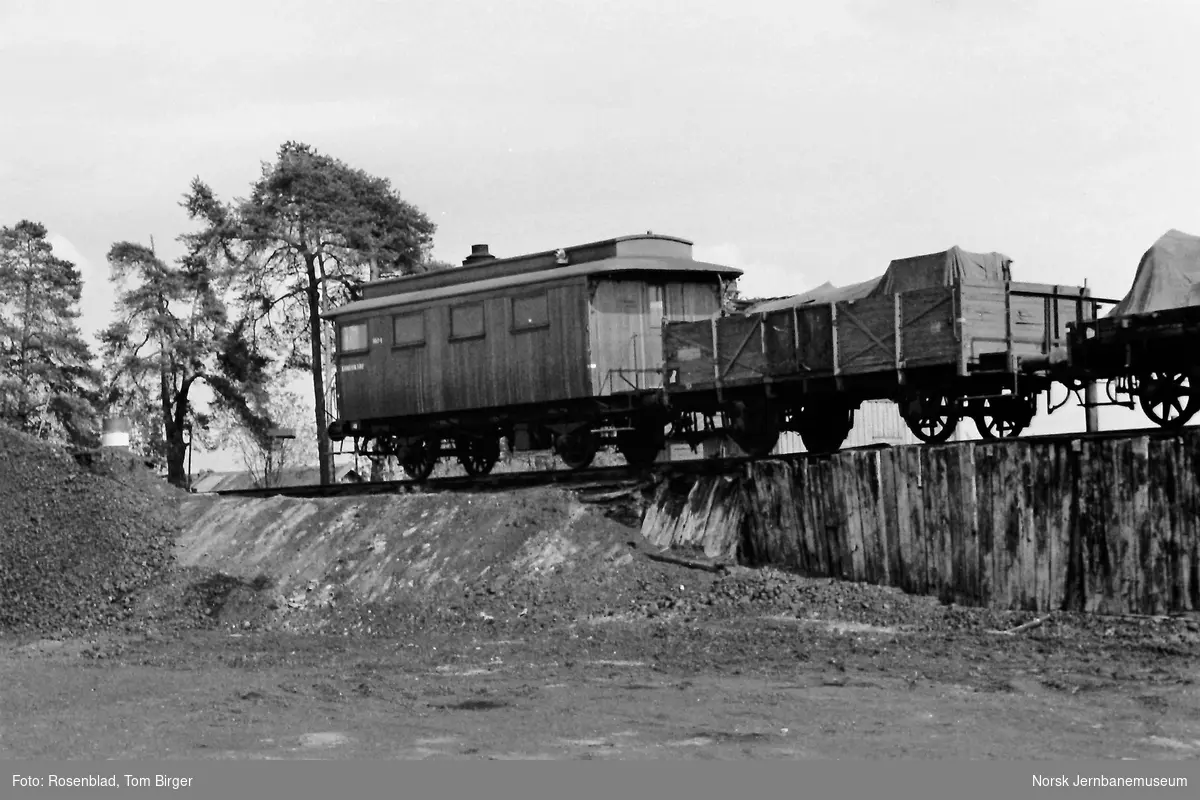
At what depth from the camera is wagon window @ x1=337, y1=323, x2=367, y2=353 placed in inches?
1118

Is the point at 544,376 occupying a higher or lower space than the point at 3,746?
higher

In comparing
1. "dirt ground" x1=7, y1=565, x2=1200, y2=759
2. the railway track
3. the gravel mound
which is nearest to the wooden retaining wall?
the railway track

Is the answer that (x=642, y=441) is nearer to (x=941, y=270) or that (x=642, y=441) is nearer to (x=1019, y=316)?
(x=941, y=270)

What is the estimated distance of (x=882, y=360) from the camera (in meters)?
20.4

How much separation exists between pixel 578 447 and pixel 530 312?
2.41 meters

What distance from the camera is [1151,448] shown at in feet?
48.9

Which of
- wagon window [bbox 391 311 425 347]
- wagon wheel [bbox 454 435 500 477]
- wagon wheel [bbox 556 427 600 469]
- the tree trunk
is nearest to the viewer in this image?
wagon wheel [bbox 556 427 600 469]

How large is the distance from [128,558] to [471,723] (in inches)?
455

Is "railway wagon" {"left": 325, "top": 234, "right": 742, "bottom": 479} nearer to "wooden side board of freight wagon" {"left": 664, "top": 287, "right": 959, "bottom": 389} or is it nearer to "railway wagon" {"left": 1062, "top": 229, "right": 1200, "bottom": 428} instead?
"wooden side board of freight wagon" {"left": 664, "top": 287, "right": 959, "bottom": 389}

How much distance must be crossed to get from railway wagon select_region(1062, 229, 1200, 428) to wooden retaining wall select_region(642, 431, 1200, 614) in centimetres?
293

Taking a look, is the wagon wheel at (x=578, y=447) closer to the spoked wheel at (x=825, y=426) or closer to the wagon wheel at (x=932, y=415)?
the spoked wheel at (x=825, y=426)

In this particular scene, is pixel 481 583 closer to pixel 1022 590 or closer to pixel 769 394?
pixel 769 394

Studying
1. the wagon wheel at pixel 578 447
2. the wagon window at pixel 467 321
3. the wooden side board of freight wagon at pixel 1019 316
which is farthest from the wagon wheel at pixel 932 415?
the wagon window at pixel 467 321

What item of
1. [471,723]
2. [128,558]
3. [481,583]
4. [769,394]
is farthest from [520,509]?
[471,723]
